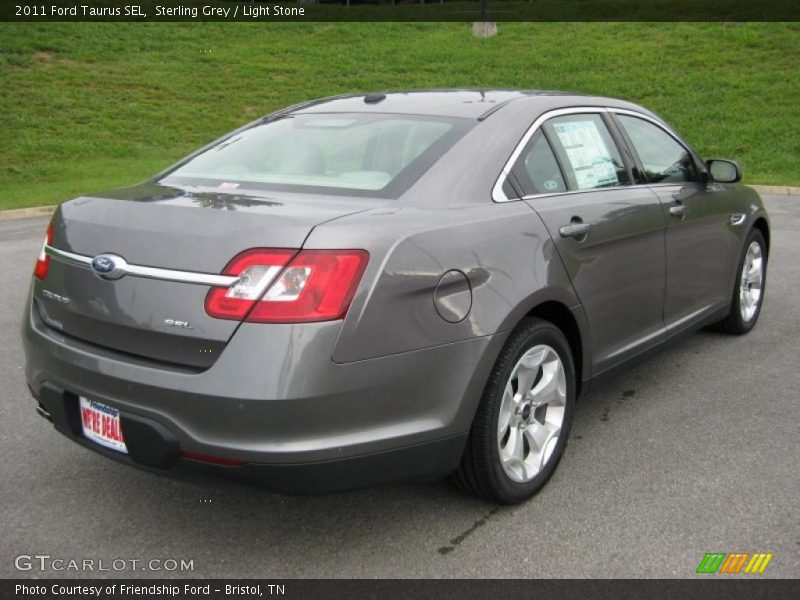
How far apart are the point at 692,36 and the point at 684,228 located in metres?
27.4

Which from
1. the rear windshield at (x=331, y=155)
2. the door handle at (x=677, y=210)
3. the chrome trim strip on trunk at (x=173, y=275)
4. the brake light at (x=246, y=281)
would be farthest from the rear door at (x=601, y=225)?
the chrome trim strip on trunk at (x=173, y=275)

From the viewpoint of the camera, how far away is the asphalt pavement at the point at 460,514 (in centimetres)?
287

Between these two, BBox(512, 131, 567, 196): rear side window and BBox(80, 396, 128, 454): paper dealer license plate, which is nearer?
BBox(80, 396, 128, 454): paper dealer license plate

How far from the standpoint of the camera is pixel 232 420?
2520 mm

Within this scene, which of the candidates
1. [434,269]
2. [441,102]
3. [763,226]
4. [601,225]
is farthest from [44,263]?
[763,226]

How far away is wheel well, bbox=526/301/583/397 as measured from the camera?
332 cm

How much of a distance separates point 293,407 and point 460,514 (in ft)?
3.33

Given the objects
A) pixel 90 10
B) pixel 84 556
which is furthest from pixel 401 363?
pixel 90 10

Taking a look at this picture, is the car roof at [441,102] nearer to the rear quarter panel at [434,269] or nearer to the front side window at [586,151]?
the front side window at [586,151]

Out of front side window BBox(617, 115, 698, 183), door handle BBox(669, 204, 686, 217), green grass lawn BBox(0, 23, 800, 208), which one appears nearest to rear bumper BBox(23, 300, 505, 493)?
door handle BBox(669, 204, 686, 217)

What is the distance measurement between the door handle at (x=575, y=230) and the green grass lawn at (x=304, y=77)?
38.8 feet

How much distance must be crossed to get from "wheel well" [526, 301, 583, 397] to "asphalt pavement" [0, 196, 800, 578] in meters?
0.44

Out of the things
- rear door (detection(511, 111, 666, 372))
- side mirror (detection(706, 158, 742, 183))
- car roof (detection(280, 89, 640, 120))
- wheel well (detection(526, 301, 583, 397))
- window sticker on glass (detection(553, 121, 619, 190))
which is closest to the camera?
wheel well (detection(526, 301, 583, 397))
